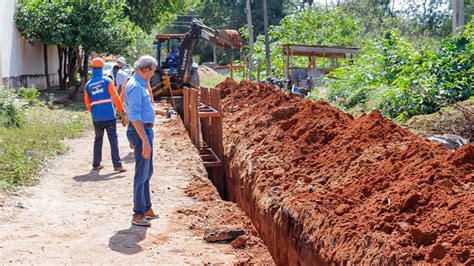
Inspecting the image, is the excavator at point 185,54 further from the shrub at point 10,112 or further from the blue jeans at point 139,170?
the blue jeans at point 139,170

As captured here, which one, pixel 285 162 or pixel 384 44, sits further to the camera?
pixel 384 44

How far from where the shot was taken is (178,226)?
7836mm

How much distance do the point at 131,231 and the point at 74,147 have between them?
6814 millimetres

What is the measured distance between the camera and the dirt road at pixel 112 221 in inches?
266

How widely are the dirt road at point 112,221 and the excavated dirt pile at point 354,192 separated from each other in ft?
1.81

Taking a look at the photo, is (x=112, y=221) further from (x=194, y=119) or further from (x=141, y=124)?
(x=194, y=119)

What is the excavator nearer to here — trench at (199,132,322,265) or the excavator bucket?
the excavator bucket

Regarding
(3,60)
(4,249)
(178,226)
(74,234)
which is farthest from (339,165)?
(3,60)

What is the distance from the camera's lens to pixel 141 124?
753 centimetres

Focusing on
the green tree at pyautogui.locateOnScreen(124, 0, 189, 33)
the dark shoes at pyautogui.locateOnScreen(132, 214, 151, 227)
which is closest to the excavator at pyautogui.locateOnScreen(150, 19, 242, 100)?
the green tree at pyautogui.locateOnScreen(124, 0, 189, 33)

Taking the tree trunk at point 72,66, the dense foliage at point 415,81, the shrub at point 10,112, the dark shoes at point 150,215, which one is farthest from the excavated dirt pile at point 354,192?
the tree trunk at point 72,66

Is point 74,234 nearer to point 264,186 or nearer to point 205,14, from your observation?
point 264,186

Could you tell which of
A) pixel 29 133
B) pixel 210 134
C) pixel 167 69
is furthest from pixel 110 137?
pixel 167 69

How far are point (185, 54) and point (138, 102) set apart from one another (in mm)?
15021
